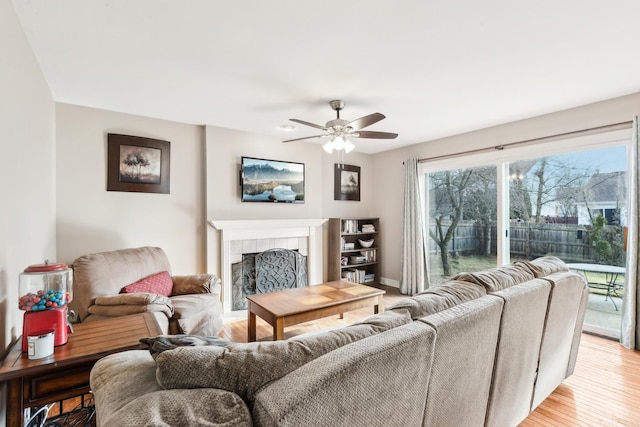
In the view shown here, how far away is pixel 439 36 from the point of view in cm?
190

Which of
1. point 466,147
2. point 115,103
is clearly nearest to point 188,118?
point 115,103

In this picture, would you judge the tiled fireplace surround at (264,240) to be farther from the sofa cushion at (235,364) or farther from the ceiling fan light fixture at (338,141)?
the sofa cushion at (235,364)

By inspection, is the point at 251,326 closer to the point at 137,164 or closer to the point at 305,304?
the point at 305,304

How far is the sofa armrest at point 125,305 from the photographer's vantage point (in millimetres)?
2250

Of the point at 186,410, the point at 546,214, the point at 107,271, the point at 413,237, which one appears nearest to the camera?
the point at 186,410

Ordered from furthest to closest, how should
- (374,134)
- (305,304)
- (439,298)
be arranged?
(374,134) < (305,304) < (439,298)

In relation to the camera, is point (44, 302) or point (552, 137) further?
point (552, 137)

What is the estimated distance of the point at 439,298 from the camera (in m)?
1.38

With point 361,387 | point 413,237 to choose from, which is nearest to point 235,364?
→ point 361,387

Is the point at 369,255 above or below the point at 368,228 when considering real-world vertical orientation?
below

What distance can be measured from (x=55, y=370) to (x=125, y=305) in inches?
38.8

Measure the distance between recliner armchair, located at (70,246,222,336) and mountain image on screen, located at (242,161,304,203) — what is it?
4.38 ft

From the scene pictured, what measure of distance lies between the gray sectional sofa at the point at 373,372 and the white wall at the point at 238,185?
2839mm

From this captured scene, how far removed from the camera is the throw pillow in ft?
8.56
